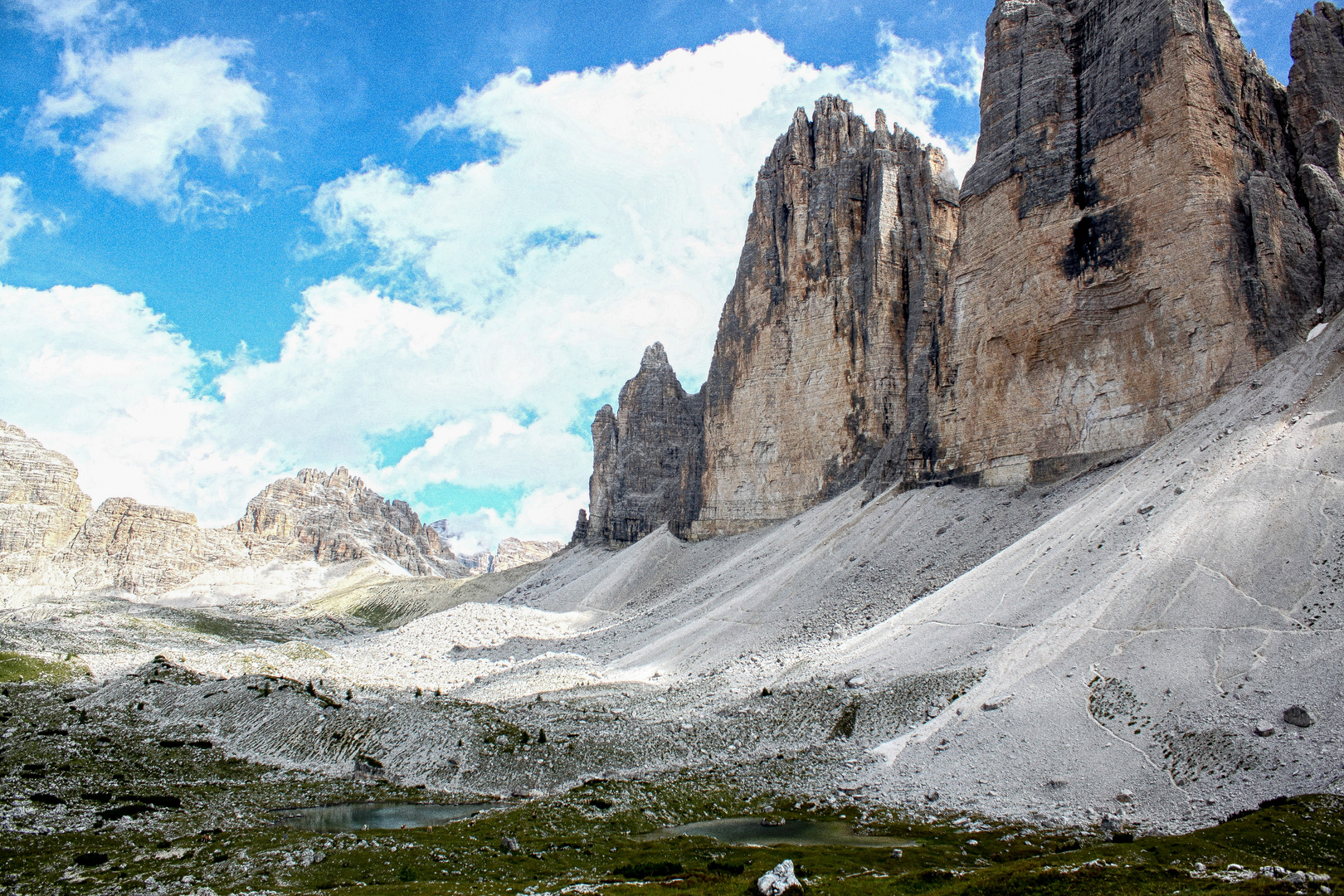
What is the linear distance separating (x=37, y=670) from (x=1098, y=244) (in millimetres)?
47055

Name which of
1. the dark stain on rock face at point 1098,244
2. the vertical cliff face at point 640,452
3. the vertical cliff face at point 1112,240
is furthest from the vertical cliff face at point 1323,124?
the vertical cliff face at point 640,452

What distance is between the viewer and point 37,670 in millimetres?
31484

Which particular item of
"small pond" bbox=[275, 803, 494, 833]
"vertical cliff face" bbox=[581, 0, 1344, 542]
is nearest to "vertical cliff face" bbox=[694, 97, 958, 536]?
"vertical cliff face" bbox=[581, 0, 1344, 542]

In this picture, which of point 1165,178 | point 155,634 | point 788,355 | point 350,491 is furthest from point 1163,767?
point 350,491

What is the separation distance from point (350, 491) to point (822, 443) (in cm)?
13065

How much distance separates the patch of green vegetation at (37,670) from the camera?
1177 inches

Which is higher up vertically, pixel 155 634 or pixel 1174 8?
pixel 1174 8

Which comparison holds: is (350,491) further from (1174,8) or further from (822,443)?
(1174,8)

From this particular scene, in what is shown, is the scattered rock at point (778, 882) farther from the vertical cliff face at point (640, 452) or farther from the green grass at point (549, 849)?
the vertical cliff face at point (640, 452)

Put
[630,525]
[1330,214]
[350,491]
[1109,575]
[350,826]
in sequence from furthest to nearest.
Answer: [350,491] < [630,525] < [1330,214] < [1109,575] < [350,826]

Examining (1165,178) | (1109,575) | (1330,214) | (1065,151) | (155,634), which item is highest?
(1065,151)

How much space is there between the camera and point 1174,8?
106ft

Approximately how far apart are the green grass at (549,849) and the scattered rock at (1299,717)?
227 cm

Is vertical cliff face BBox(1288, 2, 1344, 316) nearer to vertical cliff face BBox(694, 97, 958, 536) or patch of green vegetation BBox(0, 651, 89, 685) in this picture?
vertical cliff face BBox(694, 97, 958, 536)
